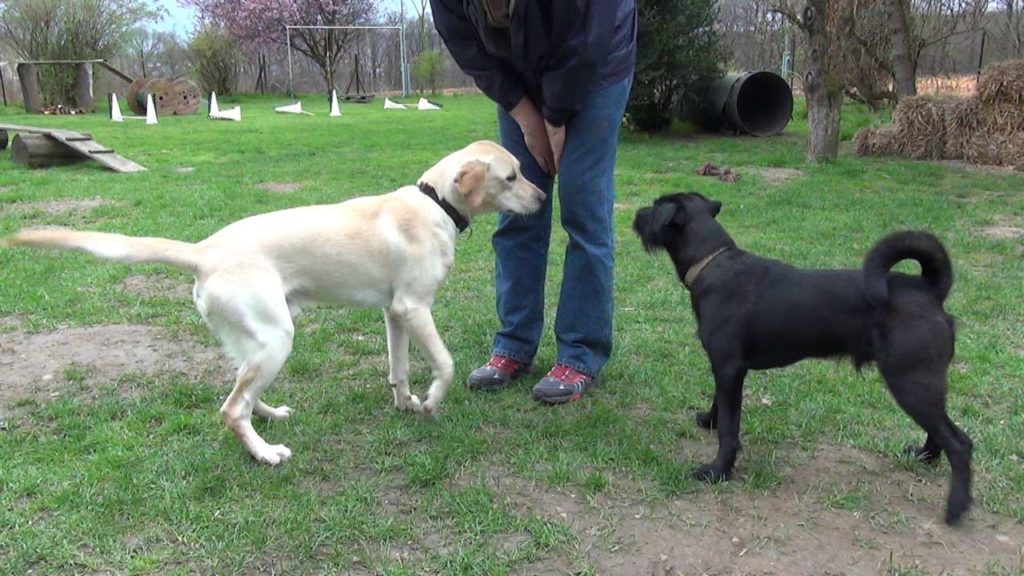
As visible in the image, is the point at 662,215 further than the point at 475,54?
No

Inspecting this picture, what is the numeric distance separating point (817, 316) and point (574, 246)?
1.30 m

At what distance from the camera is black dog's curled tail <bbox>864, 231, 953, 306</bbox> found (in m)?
2.58

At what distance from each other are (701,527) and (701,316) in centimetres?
79

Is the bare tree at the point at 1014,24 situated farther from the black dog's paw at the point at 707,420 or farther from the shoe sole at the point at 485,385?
the shoe sole at the point at 485,385

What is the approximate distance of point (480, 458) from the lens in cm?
311

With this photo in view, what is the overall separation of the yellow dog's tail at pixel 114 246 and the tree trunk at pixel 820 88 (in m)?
9.60

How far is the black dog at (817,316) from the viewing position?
2.59m

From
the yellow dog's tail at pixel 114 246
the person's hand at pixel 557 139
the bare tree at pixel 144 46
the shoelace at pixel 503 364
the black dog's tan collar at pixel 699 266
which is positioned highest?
the bare tree at pixel 144 46

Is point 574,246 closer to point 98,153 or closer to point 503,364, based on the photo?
point 503,364

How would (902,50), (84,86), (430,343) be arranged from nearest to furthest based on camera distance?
(430,343)
(902,50)
(84,86)

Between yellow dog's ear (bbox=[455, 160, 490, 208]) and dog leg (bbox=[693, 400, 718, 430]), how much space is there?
1.32 metres

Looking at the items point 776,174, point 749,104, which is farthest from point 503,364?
point 749,104

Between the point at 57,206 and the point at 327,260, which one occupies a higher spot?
the point at 327,260

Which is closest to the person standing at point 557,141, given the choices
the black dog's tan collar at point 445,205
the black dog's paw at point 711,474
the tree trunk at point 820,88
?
the black dog's tan collar at point 445,205
